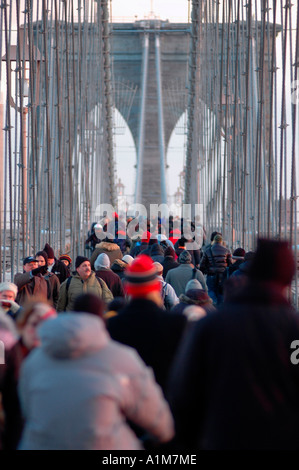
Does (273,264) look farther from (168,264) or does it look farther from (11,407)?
(168,264)

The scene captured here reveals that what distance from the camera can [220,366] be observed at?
2.73 m

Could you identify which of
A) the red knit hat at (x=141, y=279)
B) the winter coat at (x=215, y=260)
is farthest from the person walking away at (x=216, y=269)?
the red knit hat at (x=141, y=279)

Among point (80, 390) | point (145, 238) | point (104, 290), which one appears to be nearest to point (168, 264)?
point (104, 290)

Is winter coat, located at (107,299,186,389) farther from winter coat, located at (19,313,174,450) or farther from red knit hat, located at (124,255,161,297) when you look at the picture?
winter coat, located at (19,313,174,450)

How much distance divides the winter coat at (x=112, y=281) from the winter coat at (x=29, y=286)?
0.49 meters

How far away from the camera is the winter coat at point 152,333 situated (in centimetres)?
356

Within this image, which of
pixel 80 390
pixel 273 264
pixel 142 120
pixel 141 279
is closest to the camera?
pixel 80 390

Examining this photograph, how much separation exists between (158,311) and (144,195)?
140 feet

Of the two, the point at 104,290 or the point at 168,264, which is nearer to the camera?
the point at 104,290

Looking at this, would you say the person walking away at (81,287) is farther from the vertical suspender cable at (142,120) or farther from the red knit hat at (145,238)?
the vertical suspender cable at (142,120)

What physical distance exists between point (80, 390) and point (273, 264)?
75 cm

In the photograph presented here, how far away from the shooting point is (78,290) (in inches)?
278
